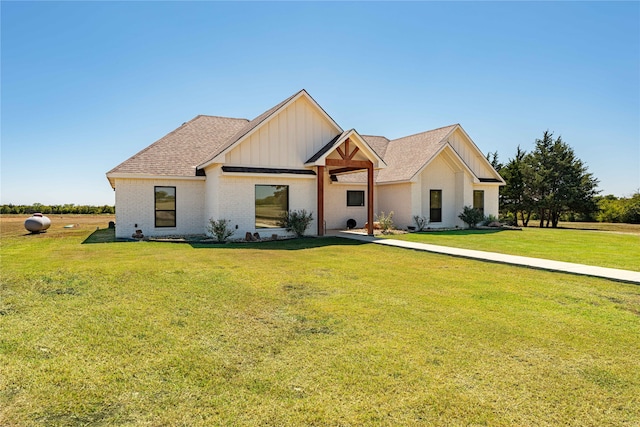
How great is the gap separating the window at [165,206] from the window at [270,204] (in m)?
4.66

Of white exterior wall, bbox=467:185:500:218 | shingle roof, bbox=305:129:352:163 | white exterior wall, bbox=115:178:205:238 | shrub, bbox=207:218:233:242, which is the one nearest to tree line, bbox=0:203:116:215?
white exterior wall, bbox=115:178:205:238

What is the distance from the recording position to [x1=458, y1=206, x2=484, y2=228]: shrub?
24078mm

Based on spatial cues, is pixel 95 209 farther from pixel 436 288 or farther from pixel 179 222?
pixel 436 288

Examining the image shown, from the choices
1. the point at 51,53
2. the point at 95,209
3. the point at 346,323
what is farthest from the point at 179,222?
the point at 95,209

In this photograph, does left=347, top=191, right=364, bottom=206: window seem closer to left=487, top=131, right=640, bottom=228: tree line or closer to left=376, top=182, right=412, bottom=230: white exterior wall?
left=376, top=182, right=412, bottom=230: white exterior wall

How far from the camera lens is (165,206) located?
62.3ft

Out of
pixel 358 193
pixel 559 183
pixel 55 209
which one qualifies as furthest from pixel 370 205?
pixel 55 209

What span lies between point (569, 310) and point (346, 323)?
373 cm

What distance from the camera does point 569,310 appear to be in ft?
19.9

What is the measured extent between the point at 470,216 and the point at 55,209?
55.3 meters

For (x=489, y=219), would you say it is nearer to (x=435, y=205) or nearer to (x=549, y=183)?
(x=435, y=205)

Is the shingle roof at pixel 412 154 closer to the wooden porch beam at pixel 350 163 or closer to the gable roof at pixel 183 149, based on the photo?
the wooden porch beam at pixel 350 163

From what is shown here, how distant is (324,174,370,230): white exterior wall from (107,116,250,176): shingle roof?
7.24 meters

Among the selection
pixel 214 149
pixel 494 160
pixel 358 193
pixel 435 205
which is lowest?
pixel 435 205
